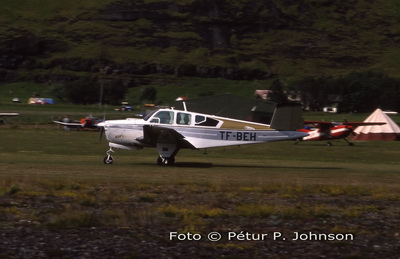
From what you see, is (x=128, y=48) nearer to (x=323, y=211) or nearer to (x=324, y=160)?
(x=324, y=160)

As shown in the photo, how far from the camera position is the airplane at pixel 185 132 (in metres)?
25.8

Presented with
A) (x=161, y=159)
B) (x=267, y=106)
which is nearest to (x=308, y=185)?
(x=161, y=159)

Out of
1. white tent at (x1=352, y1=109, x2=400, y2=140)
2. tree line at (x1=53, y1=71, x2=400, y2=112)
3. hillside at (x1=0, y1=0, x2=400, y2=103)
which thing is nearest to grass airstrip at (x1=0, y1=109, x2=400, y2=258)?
white tent at (x1=352, y1=109, x2=400, y2=140)

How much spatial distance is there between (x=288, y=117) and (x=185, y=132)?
4098mm

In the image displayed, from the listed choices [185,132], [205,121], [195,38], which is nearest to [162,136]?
[185,132]

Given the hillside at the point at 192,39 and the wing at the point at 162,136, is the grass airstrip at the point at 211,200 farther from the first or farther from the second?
the hillside at the point at 192,39

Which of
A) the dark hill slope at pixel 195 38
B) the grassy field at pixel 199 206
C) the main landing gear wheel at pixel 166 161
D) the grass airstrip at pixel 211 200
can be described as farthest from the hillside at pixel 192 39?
the grassy field at pixel 199 206

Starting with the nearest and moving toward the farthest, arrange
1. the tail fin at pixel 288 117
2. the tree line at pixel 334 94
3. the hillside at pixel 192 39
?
the tail fin at pixel 288 117, the tree line at pixel 334 94, the hillside at pixel 192 39

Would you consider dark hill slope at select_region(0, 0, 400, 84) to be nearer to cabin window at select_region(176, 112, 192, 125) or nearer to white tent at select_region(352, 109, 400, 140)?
white tent at select_region(352, 109, 400, 140)

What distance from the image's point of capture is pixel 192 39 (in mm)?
171000

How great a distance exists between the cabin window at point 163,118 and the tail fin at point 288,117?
4.06 meters

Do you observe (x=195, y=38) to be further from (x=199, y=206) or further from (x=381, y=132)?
(x=199, y=206)

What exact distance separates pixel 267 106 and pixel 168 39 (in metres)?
127

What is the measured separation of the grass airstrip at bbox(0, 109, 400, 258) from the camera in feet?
44.0
